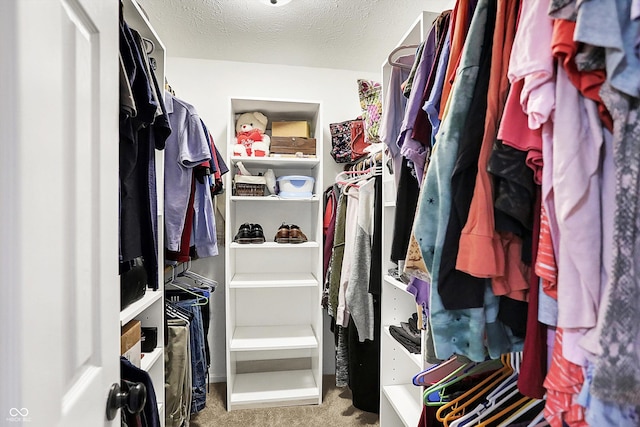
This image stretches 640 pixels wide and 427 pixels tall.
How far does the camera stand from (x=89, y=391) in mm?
607

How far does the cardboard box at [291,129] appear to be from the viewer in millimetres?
2289

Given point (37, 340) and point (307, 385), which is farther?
point (307, 385)

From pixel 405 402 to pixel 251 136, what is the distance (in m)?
1.69

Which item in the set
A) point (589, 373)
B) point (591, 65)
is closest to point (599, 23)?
point (591, 65)

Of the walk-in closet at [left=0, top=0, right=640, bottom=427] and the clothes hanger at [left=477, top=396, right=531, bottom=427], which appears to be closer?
the walk-in closet at [left=0, top=0, right=640, bottom=427]

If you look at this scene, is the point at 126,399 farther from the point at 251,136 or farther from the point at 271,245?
the point at 251,136

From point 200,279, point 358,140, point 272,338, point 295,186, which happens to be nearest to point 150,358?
point 200,279

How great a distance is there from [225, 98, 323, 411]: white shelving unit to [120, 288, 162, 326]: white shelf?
0.70 metres

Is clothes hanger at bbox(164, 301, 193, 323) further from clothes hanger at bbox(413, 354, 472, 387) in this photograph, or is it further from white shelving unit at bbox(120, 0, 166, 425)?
clothes hanger at bbox(413, 354, 472, 387)

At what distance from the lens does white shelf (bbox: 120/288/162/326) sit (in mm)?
1073

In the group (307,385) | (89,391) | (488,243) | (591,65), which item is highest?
(591,65)

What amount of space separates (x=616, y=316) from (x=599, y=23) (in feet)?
1.29

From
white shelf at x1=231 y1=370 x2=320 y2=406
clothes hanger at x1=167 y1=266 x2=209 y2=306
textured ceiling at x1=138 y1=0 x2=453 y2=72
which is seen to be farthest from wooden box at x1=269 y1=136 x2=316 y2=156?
white shelf at x1=231 y1=370 x2=320 y2=406

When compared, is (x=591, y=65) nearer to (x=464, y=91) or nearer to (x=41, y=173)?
(x=464, y=91)
